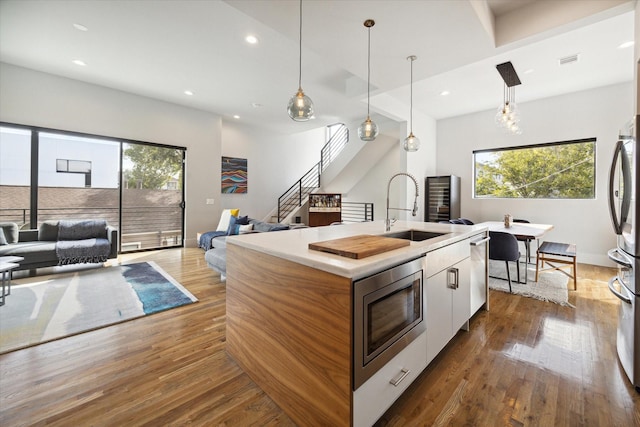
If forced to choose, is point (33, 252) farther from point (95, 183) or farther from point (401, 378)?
point (401, 378)

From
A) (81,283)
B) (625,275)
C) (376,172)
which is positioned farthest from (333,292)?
(376,172)

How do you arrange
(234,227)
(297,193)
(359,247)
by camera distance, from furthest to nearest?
1. (297,193)
2. (234,227)
3. (359,247)

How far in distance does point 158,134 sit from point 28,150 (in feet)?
6.76

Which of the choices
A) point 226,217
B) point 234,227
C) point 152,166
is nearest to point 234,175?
point 226,217

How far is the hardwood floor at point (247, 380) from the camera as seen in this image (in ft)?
4.75

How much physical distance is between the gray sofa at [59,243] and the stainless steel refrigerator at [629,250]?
6.12 metres

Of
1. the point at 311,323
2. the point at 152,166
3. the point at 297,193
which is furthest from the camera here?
the point at 297,193

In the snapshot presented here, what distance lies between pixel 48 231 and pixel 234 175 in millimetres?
4051

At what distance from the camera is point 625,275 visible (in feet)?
6.11

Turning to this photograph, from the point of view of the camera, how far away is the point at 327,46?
9.89 ft

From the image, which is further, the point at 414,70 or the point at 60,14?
the point at 414,70

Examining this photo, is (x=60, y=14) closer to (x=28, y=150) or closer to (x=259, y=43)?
(x=259, y=43)

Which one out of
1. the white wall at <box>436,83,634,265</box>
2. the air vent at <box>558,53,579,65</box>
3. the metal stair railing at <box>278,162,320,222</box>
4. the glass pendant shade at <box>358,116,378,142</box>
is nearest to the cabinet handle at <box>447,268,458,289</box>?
the glass pendant shade at <box>358,116,378,142</box>

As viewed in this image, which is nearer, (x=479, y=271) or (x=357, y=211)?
(x=479, y=271)
